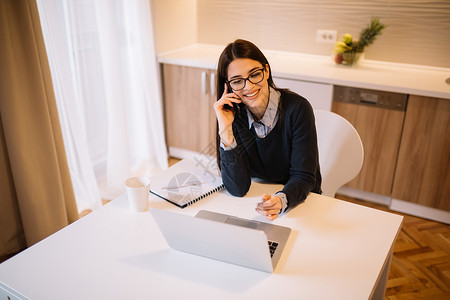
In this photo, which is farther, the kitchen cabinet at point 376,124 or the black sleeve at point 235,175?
the kitchen cabinet at point 376,124

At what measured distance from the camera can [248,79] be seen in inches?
57.8

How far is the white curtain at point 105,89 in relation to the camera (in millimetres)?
2404

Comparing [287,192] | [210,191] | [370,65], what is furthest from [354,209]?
[370,65]

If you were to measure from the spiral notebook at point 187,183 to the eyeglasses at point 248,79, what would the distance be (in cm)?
33

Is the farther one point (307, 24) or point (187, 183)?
point (307, 24)

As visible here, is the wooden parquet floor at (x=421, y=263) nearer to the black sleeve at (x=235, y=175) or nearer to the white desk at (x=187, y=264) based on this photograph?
the white desk at (x=187, y=264)

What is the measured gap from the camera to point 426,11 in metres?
2.71

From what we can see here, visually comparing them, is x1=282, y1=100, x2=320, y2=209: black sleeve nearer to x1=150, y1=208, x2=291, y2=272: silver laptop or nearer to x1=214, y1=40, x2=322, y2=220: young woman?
x1=214, y1=40, x2=322, y2=220: young woman

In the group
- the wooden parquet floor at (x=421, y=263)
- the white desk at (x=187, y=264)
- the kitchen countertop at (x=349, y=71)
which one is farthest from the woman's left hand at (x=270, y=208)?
the kitchen countertop at (x=349, y=71)

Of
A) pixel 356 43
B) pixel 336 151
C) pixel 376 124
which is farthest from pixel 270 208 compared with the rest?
pixel 356 43

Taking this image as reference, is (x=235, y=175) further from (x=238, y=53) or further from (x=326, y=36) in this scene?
(x=326, y=36)

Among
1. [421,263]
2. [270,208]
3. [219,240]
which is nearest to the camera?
[219,240]

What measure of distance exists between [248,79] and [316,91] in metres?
1.28

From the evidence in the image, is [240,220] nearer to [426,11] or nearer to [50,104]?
[50,104]
